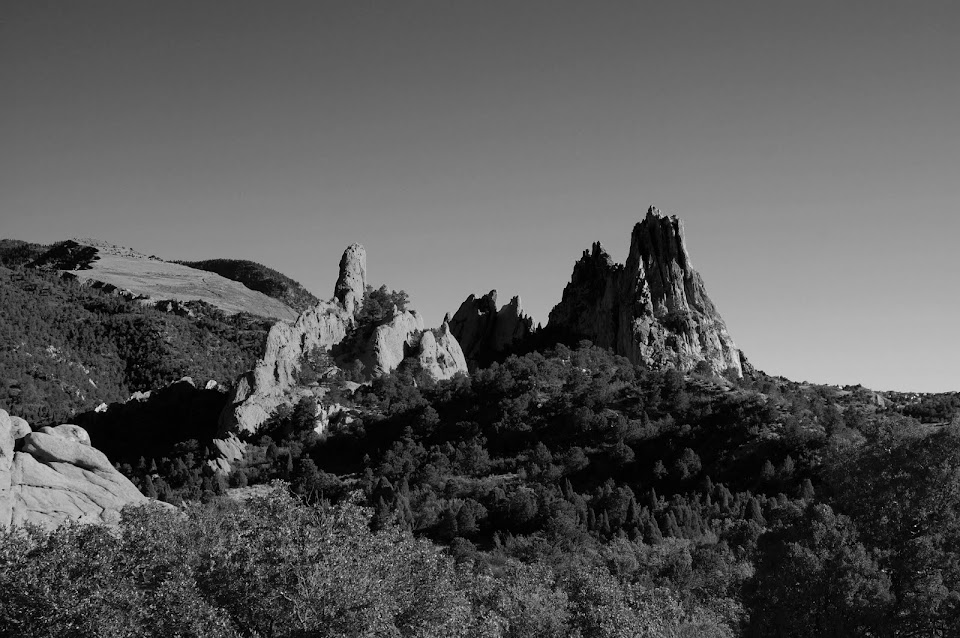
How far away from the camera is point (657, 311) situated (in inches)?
5034

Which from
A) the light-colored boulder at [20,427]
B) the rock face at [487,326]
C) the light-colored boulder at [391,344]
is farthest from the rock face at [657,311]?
the light-colored boulder at [20,427]

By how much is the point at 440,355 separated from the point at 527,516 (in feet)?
150

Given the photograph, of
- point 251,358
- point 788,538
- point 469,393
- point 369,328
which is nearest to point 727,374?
point 469,393

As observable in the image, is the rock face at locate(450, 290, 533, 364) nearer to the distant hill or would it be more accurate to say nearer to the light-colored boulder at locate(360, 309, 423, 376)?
the light-colored boulder at locate(360, 309, 423, 376)

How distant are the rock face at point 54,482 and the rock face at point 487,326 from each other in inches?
3694

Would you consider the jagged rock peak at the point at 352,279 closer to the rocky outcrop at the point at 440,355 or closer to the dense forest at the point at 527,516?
the dense forest at the point at 527,516

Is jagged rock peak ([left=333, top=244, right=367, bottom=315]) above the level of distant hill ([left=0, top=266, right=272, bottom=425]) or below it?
above

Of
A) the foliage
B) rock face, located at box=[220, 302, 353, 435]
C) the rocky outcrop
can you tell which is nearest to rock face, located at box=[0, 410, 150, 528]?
the foliage

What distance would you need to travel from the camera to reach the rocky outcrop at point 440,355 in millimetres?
115312

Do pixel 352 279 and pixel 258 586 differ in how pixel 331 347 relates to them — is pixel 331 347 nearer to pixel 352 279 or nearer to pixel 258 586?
pixel 352 279

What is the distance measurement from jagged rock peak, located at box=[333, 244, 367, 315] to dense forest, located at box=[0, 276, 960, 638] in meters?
3.64

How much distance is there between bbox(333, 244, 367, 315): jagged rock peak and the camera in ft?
414

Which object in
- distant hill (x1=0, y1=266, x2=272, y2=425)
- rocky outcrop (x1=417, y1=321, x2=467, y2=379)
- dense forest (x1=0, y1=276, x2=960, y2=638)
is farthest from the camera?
distant hill (x1=0, y1=266, x2=272, y2=425)

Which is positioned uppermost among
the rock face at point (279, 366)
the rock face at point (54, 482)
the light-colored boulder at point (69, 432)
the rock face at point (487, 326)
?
the rock face at point (487, 326)
